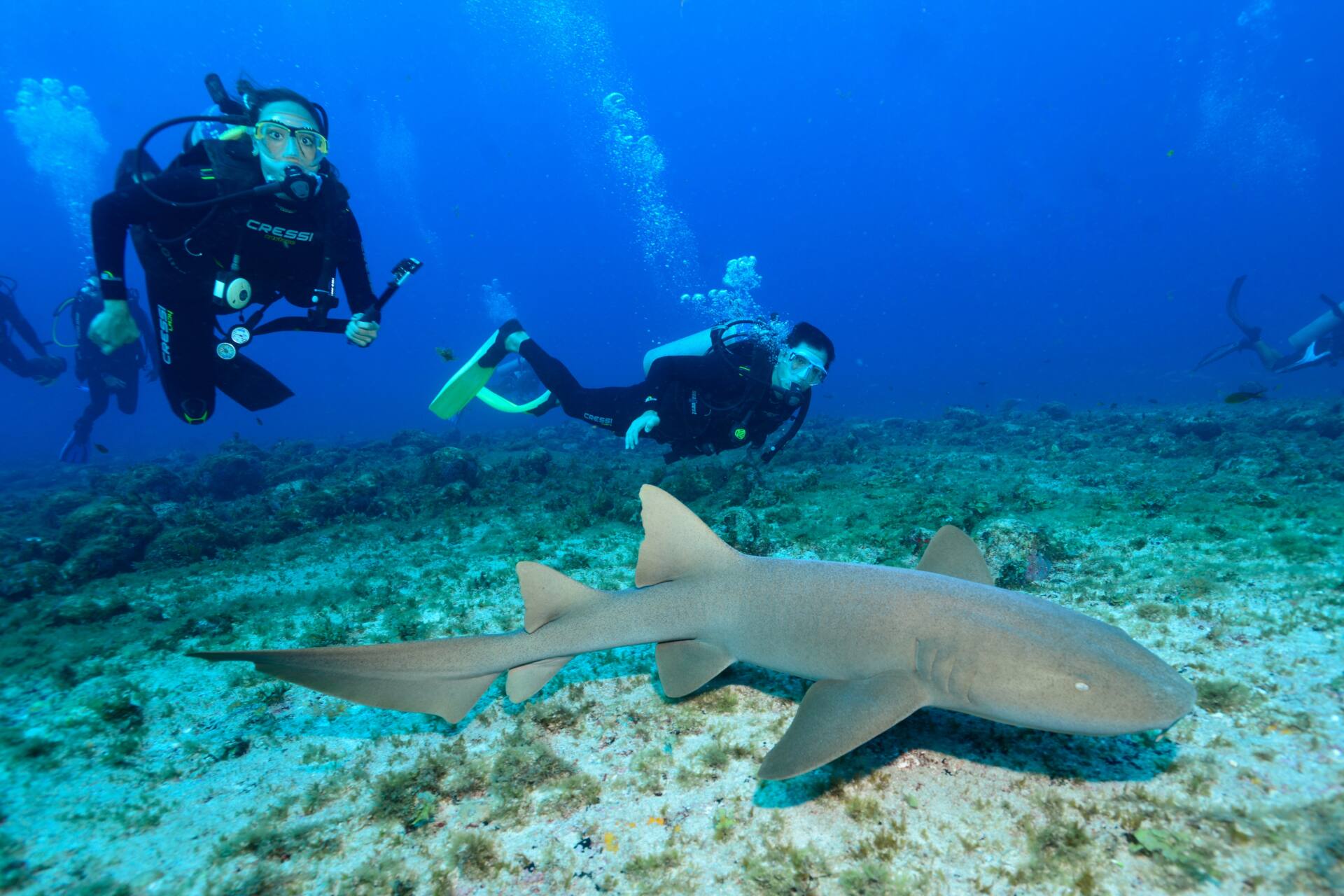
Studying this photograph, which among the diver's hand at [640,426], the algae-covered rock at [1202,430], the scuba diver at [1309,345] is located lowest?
the diver's hand at [640,426]

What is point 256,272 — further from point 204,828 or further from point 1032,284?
point 1032,284

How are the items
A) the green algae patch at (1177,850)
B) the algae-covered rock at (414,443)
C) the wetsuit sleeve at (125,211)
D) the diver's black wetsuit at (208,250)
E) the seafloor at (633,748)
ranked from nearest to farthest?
1. the green algae patch at (1177,850)
2. the seafloor at (633,748)
3. the wetsuit sleeve at (125,211)
4. the diver's black wetsuit at (208,250)
5. the algae-covered rock at (414,443)

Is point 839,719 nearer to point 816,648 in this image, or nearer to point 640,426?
point 816,648

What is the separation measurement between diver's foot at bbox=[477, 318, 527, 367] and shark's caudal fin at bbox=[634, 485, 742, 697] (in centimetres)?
846

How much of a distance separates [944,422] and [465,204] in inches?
6574

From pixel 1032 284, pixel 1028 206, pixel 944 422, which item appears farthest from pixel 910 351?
pixel 944 422

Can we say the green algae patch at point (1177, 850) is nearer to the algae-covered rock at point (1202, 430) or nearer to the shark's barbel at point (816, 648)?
the shark's barbel at point (816, 648)

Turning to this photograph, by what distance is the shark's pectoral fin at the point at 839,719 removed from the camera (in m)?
2.18

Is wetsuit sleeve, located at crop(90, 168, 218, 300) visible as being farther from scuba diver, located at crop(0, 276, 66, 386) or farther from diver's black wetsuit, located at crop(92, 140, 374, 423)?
scuba diver, located at crop(0, 276, 66, 386)

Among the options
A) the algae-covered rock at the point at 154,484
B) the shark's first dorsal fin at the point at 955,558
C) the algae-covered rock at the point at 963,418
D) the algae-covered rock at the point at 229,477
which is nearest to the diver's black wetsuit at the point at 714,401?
the shark's first dorsal fin at the point at 955,558

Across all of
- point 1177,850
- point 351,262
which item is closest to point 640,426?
point 351,262

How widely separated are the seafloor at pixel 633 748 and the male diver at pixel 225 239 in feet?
8.45

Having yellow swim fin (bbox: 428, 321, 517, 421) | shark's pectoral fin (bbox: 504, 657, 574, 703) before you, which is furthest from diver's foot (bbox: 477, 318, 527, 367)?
shark's pectoral fin (bbox: 504, 657, 574, 703)

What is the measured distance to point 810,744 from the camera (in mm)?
2250
